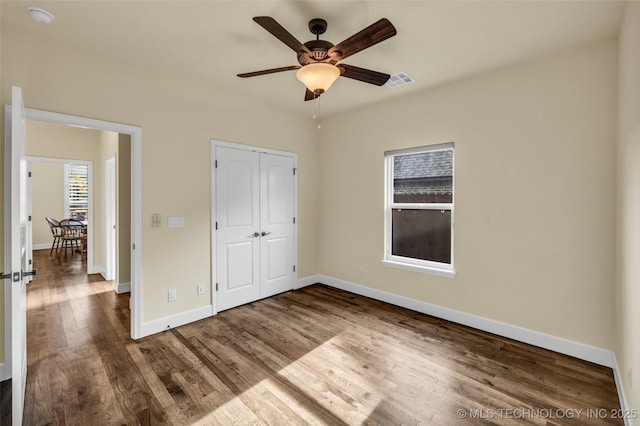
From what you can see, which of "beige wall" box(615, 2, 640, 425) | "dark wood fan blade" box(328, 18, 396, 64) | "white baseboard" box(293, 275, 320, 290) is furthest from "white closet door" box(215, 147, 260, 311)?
"beige wall" box(615, 2, 640, 425)

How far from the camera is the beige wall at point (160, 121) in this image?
7.98ft

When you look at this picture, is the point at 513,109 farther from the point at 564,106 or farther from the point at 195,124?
the point at 195,124

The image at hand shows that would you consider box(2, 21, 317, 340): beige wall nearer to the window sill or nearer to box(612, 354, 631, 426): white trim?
the window sill

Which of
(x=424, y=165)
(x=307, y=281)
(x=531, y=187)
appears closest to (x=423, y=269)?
(x=424, y=165)

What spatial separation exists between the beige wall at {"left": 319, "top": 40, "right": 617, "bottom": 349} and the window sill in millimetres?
84

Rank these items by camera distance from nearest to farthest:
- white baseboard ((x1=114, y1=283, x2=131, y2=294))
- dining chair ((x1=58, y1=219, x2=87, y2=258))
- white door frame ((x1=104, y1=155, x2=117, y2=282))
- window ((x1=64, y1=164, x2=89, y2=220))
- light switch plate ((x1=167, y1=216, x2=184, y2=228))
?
light switch plate ((x1=167, y1=216, x2=184, y2=228))
white baseboard ((x1=114, y1=283, x2=131, y2=294))
white door frame ((x1=104, y1=155, x2=117, y2=282))
dining chair ((x1=58, y1=219, x2=87, y2=258))
window ((x1=64, y1=164, x2=89, y2=220))

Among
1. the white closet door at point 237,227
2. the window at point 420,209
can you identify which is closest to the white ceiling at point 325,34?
the window at point 420,209

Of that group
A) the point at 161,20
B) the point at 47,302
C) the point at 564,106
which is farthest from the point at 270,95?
the point at 47,302

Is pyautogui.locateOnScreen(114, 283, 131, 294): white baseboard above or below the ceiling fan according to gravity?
below

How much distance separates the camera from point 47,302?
398 cm

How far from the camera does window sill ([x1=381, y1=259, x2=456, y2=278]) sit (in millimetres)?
3387

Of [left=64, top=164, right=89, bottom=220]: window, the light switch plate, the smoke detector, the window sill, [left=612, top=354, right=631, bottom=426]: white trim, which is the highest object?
the smoke detector

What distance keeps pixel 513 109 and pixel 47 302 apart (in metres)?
6.26

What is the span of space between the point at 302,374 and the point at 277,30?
252 centimetres
